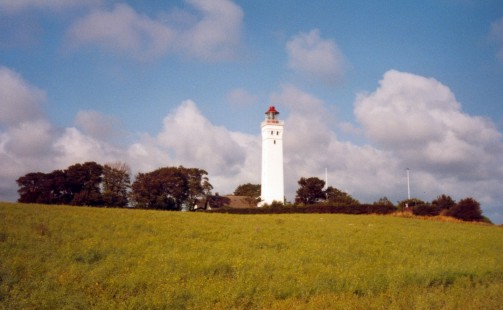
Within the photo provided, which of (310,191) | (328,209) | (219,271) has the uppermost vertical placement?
(310,191)

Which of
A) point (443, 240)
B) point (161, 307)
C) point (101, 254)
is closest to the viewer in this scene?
point (161, 307)

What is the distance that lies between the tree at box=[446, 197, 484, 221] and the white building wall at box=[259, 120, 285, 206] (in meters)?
27.3

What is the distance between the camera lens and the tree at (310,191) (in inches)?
3211

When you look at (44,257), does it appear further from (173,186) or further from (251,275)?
(173,186)

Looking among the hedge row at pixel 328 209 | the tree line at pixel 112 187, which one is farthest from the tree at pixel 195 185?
the hedge row at pixel 328 209

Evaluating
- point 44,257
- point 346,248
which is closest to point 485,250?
point 346,248

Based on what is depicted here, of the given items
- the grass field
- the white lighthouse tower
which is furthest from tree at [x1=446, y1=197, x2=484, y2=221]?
the grass field

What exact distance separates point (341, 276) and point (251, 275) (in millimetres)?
2964

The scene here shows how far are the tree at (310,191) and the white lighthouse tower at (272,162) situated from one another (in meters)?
10.9

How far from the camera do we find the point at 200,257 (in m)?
16.0

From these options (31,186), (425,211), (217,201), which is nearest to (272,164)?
(217,201)

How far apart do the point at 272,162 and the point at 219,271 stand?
58.3 metres

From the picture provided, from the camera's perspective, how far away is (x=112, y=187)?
72.3 m

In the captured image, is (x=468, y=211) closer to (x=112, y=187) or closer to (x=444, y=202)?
(x=444, y=202)
